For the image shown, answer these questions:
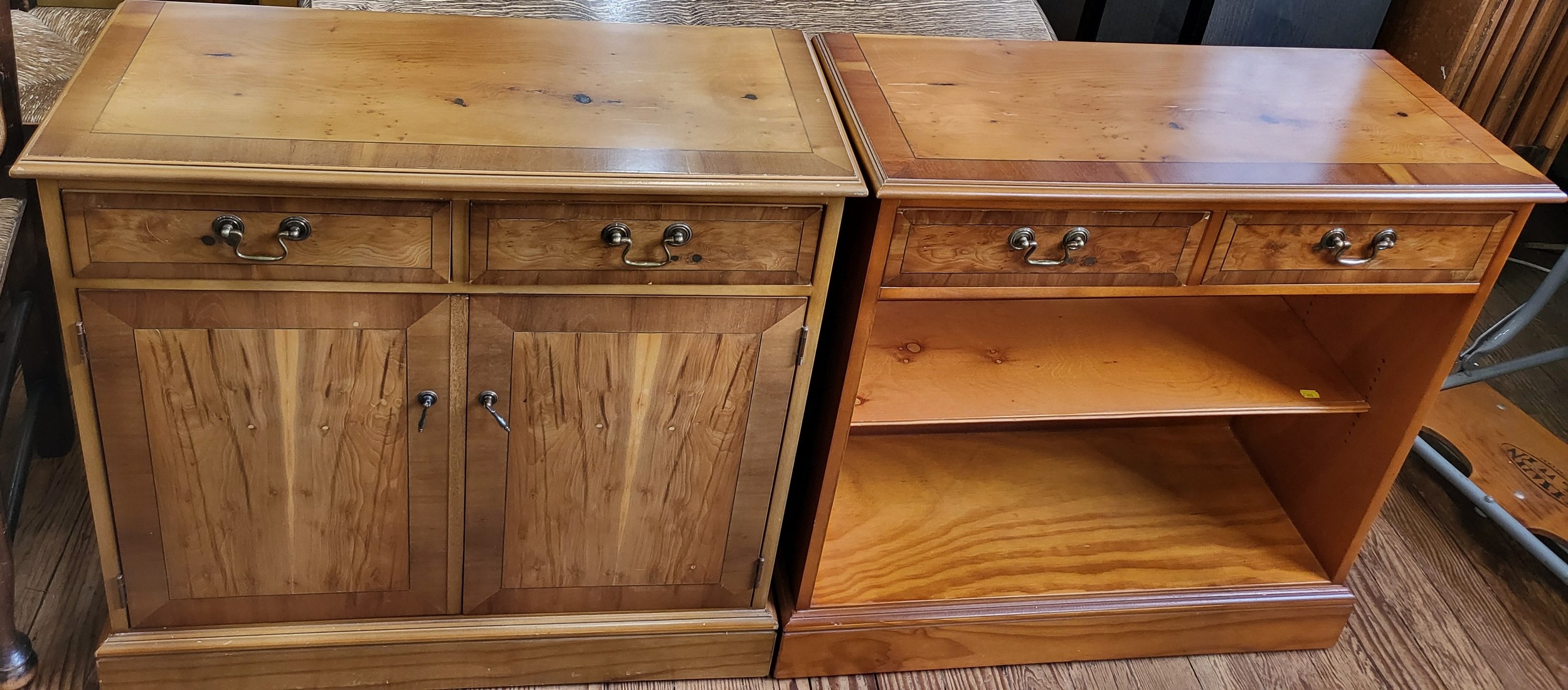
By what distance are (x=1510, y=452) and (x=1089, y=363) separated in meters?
1.08

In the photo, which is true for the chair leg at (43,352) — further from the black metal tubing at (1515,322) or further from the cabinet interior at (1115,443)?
the black metal tubing at (1515,322)

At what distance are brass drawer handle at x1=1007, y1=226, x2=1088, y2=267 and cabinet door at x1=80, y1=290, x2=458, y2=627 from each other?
2.03 feet

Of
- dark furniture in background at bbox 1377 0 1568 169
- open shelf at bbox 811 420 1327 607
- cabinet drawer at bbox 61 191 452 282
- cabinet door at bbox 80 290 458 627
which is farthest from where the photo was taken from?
dark furniture in background at bbox 1377 0 1568 169

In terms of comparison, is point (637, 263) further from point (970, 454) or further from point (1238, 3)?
point (1238, 3)

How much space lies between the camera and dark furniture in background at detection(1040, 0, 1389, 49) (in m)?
2.15

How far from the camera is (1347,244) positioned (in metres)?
1.50

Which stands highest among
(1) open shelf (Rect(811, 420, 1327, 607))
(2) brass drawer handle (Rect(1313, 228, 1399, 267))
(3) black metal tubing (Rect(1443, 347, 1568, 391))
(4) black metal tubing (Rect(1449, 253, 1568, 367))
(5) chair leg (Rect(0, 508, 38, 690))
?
(2) brass drawer handle (Rect(1313, 228, 1399, 267))

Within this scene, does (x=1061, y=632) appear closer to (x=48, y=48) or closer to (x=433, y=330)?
(x=433, y=330)

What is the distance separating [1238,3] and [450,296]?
1.46m

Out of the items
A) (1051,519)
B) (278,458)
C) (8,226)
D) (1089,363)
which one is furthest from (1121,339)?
(8,226)

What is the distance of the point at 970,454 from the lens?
6.81 ft

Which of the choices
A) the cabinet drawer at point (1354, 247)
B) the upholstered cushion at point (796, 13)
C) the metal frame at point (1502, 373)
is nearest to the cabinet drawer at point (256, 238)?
the upholstered cushion at point (796, 13)

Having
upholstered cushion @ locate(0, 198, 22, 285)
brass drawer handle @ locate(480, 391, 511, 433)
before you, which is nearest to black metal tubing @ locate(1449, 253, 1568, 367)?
brass drawer handle @ locate(480, 391, 511, 433)

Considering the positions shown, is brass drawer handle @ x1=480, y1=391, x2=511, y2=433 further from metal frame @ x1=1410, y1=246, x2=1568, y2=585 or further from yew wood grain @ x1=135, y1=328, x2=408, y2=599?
metal frame @ x1=1410, y1=246, x2=1568, y2=585
